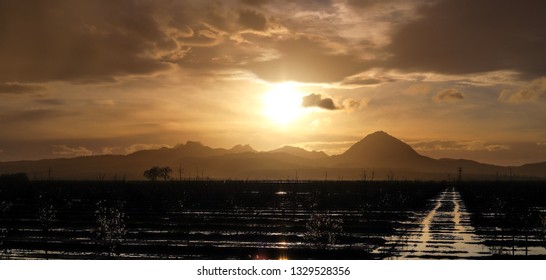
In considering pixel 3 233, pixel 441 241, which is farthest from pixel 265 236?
pixel 3 233

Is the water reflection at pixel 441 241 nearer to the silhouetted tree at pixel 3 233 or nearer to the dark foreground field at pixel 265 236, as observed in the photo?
the dark foreground field at pixel 265 236

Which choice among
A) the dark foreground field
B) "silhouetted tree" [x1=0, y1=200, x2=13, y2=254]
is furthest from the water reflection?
"silhouetted tree" [x1=0, y1=200, x2=13, y2=254]

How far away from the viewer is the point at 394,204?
83500mm

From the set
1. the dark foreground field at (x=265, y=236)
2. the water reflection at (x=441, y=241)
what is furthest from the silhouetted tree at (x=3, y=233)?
the water reflection at (x=441, y=241)

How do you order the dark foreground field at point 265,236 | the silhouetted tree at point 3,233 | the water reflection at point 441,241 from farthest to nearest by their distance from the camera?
the silhouetted tree at point 3,233
the dark foreground field at point 265,236
the water reflection at point 441,241

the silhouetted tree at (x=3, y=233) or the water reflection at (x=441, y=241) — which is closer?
the water reflection at (x=441, y=241)

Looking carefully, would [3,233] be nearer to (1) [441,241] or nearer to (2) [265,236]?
(2) [265,236]

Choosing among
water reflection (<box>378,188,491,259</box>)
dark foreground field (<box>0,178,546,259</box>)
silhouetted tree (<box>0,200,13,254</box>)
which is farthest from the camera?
silhouetted tree (<box>0,200,13,254</box>)

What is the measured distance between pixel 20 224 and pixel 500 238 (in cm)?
3670

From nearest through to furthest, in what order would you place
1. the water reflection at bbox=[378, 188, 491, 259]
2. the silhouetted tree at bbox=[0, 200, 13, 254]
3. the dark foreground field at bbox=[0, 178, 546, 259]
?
the water reflection at bbox=[378, 188, 491, 259] → the dark foreground field at bbox=[0, 178, 546, 259] → the silhouetted tree at bbox=[0, 200, 13, 254]

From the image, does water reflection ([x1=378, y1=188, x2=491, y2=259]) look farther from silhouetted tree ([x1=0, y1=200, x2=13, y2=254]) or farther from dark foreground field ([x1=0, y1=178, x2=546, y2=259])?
silhouetted tree ([x1=0, y1=200, x2=13, y2=254])

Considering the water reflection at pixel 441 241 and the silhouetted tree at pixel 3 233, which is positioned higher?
the silhouetted tree at pixel 3 233

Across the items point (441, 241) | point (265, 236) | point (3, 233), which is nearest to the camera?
point (441, 241)
